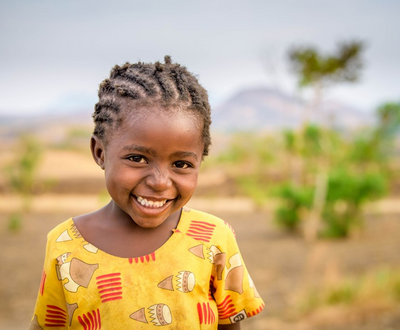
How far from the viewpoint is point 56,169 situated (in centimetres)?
2278

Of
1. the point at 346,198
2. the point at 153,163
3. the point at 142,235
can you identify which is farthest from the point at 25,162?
the point at 153,163

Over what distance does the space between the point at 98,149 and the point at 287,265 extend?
7.13m

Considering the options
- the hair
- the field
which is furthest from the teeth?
the field

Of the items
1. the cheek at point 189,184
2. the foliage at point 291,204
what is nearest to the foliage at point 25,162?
the foliage at point 291,204

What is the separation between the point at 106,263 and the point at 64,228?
0.20 m

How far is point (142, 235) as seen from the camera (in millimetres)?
1376

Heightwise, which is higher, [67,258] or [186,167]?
[186,167]

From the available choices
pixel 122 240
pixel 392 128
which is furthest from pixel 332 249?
pixel 122 240

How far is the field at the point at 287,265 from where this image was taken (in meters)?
4.71

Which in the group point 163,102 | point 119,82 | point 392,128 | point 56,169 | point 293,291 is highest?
point 56,169

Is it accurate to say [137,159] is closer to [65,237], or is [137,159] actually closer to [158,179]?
[158,179]

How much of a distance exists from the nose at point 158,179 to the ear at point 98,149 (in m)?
0.21

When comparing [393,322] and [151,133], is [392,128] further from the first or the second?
[151,133]

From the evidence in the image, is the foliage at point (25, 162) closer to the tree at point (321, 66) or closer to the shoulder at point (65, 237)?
the tree at point (321, 66)
